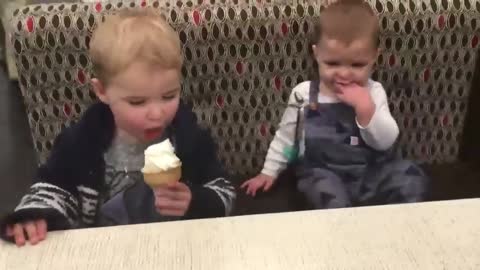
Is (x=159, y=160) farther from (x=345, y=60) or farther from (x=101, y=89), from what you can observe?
(x=345, y=60)

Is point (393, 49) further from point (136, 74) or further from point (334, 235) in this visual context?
point (334, 235)

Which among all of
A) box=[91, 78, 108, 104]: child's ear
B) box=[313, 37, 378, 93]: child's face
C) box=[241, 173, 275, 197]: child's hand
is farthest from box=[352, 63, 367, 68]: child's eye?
box=[91, 78, 108, 104]: child's ear

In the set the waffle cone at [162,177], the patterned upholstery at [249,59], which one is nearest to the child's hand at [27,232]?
the waffle cone at [162,177]

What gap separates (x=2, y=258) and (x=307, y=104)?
0.87 meters

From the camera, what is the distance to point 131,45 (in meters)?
1.25

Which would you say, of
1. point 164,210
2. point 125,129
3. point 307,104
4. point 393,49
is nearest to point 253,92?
point 307,104

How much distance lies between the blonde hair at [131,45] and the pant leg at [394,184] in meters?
0.61

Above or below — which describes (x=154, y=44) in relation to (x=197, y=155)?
above

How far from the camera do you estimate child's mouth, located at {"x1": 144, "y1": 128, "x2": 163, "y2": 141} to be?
1.33m

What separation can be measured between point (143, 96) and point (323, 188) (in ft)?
1.74

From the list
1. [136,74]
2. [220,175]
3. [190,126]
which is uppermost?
[136,74]

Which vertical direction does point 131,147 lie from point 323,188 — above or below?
→ above

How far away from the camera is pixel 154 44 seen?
4.09 feet

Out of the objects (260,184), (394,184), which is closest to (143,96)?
(260,184)
